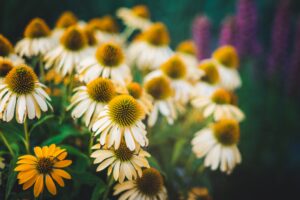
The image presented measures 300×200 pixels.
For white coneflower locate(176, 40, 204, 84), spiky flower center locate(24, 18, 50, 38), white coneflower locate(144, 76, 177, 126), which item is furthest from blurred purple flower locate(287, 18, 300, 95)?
spiky flower center locate(24, 18, 50, 38)

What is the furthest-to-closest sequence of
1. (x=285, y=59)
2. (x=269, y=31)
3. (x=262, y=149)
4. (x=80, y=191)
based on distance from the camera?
1. (x=269, y=31)
2. (x=262, y=149)
3. (x=285, y=59)
4. (x=80, y=191)

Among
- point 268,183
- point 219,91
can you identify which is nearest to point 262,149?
point 268,183

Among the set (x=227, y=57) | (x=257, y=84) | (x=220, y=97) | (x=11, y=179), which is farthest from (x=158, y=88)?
(x=257, y=84)

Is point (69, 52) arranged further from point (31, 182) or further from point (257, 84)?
point (257, 84)

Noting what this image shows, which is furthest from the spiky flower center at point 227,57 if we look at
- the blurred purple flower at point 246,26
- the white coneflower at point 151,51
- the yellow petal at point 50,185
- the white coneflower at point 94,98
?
the yellow petal at point 50,185

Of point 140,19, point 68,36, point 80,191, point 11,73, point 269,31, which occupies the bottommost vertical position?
point 80,191

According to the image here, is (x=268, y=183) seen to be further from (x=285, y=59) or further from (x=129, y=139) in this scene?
(x=129, y=139)
